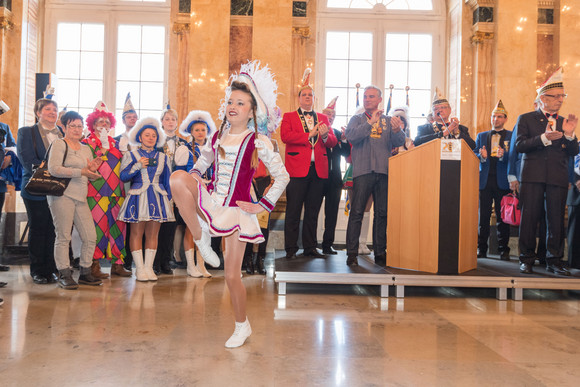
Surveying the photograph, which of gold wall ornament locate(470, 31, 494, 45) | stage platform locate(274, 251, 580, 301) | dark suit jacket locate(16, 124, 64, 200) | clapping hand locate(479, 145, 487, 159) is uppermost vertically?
gold wall ornament locate(470, 31, 494, 45)

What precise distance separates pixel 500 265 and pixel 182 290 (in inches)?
124

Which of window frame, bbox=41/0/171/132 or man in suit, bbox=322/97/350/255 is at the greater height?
window frame, bbox=41/0/171/132

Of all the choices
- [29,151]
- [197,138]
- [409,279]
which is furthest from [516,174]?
[29,151]

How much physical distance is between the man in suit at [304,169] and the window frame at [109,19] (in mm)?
4408

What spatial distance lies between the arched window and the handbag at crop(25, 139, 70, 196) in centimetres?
550

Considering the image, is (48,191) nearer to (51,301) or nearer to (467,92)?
(51,301)

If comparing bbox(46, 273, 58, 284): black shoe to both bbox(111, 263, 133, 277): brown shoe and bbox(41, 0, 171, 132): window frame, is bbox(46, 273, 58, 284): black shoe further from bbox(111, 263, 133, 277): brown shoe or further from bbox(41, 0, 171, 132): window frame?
bbox(41, 0, 171, 132): window frame

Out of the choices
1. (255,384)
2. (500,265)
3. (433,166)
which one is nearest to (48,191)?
(255,384)

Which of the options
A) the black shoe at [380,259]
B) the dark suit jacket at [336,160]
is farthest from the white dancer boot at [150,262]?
the black shoe at [380,259]

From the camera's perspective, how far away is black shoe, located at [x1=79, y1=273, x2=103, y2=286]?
14.9 ft

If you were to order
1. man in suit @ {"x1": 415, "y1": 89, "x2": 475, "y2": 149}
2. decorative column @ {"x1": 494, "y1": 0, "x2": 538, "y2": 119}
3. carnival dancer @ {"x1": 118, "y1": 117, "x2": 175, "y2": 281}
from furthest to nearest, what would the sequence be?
1. decorative column @ {"x1": 494, "y1": 0, "x2": 538, "y2": 119}
2. man in suit @ {"x1": 415, "y1": 89, "x2": 475, "y2": 149}
3. carnival dancer @ {"x1": 118, "y1": 117, "x2": 175, "y2": 281}

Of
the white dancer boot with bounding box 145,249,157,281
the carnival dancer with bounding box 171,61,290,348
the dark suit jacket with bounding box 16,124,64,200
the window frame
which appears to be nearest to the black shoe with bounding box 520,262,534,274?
the carnival dancer with bounding box 171,61,290,348

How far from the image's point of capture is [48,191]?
4.18 metres

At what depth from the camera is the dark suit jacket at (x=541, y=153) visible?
186 inches
